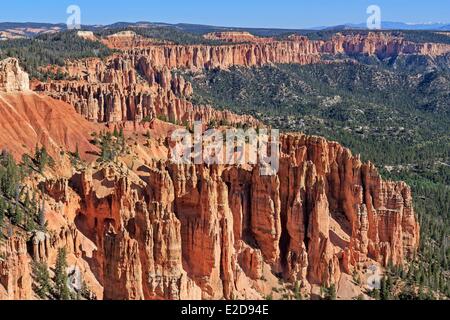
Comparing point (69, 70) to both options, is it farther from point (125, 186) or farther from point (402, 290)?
point (402, 290)

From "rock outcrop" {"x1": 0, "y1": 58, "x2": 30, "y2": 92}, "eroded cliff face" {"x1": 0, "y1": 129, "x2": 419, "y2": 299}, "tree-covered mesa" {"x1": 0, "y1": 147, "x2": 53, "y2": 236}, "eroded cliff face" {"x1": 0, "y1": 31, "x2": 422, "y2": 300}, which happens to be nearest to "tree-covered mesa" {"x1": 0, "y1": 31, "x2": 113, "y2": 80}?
"rock outcrop" {"x1": 0, "y1": 58, "x2": 30, "y2": 92}

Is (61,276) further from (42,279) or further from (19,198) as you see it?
(19,198)

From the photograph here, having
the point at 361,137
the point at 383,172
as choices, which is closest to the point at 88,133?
the point at 383,172

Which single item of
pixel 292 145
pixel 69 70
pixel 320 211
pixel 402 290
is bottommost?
pixel 402 290

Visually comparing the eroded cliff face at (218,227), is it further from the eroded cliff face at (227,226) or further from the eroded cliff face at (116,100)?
the eroded cliff face at (116,100)

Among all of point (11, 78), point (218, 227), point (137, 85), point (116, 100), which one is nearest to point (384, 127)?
point (137, 85)

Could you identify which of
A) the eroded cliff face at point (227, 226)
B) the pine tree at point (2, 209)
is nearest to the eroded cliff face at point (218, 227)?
the eroded cliff face at point (227, 226)
